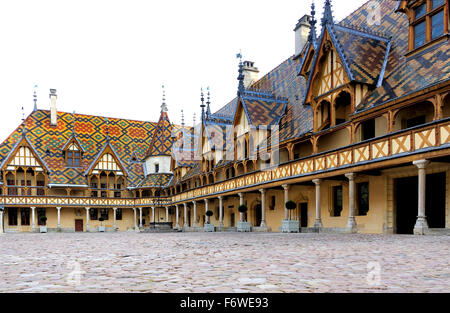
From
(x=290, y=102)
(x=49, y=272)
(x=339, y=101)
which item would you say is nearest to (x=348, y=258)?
(x=49, y=272)

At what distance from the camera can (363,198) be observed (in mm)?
19344

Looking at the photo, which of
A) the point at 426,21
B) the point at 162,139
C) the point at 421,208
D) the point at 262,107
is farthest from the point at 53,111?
the point at 421,208

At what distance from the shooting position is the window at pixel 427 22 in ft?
51.1

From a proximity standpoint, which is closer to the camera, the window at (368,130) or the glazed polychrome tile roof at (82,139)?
the window at (368,130)

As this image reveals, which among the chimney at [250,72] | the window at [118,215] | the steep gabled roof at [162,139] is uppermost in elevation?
the chimney at [250,72]

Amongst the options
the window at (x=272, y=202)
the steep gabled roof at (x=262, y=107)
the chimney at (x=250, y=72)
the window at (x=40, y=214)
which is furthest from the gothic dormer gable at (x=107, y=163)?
Answer: the window at (x=272, y=202)

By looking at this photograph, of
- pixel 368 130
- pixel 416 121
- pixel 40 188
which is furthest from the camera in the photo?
pixel 40 188

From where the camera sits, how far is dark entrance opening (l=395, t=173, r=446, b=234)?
51.5 ft

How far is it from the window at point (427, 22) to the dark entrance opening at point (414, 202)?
221 inches

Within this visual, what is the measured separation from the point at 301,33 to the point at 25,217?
35.7 meters

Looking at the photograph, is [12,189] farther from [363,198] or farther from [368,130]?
[368,130]

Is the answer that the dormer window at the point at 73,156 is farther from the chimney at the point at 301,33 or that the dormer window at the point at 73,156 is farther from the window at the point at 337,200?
the window at the point at 337,200

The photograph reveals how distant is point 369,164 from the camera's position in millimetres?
15719
